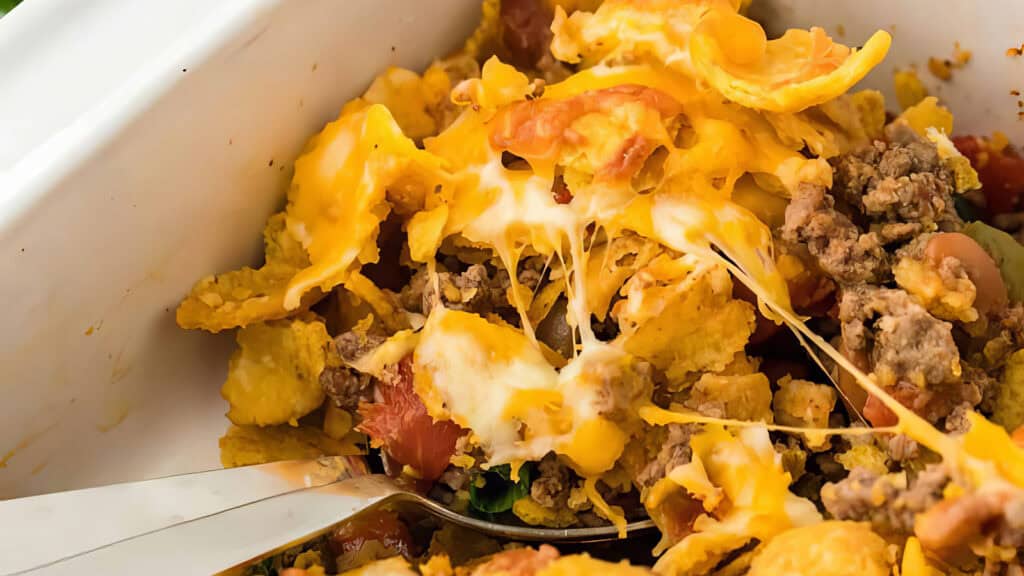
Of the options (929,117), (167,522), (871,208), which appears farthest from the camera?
(929,117)

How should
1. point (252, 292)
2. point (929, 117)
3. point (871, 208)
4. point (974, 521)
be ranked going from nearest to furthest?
1. point (974, 521)
2. point (871, 208)
3. point (252, 292)
4. point (929, 117)

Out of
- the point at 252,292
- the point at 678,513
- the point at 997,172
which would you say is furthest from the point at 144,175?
the point at 997,172

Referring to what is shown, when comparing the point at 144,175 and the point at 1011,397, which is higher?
the point at 144,175

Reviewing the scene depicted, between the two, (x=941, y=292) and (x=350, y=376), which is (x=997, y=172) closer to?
(x=941, y=292)

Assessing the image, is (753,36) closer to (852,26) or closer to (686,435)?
(852,26)

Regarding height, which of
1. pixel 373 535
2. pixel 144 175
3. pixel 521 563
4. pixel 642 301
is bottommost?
pixel 373 535

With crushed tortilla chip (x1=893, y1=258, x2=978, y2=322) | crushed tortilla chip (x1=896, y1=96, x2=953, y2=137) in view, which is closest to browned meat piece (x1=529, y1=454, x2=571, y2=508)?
crushed tortilla chip (x1=893, y1=258, x2=978, y2=322)

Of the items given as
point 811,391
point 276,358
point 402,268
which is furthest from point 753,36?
point 276,358

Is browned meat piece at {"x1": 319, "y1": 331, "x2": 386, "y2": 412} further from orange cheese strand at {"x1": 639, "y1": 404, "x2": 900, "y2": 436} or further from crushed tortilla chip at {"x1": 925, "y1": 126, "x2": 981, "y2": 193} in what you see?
crushed tortilla chip at {"x1": 925, "y1": 126, "x2": 981, "y2": 193}
